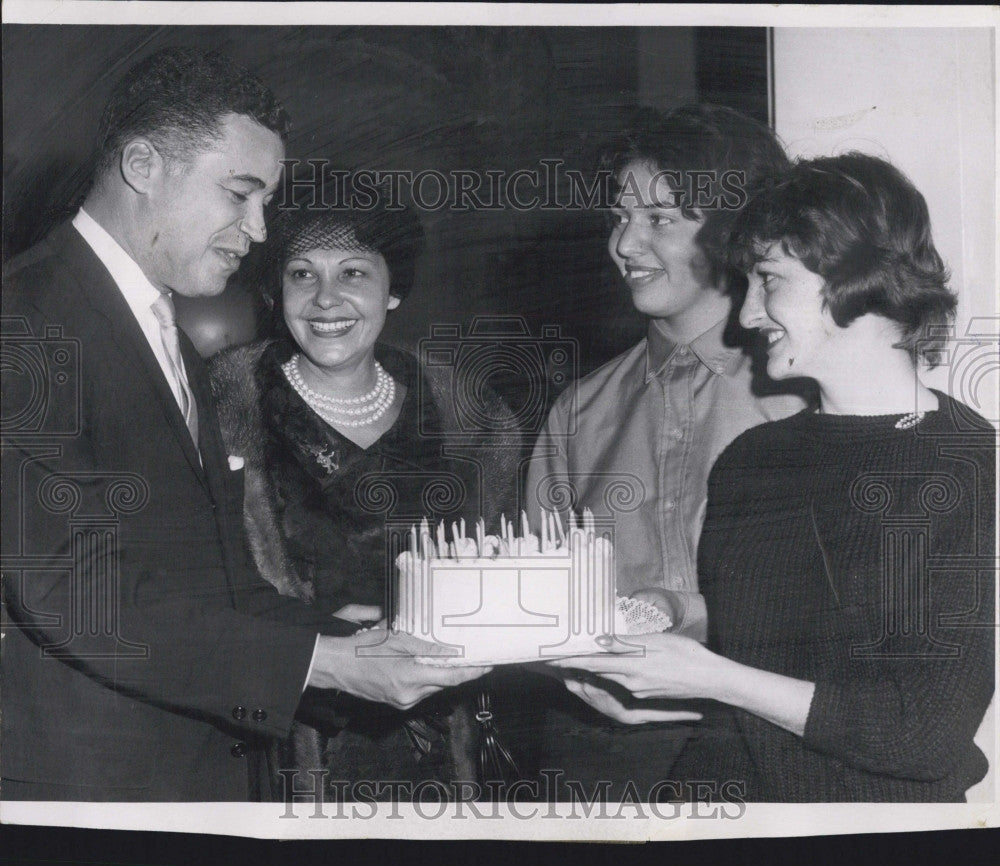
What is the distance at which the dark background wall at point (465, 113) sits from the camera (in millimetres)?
1653

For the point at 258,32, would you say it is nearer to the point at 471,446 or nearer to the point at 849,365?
the point at 471,446

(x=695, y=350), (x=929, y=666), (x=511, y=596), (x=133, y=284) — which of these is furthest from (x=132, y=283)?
(x=929, y=666)

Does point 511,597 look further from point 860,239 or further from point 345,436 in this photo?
point 860,239

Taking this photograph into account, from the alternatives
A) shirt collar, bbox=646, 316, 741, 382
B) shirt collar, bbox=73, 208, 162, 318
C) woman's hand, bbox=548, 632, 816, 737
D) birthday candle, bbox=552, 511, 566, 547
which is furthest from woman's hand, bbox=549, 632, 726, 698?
shirt collar, bbox=73, 208, 162, 318

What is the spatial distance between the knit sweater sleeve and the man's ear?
107 cm

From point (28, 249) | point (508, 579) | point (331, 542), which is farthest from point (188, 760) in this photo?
point (28, 249)

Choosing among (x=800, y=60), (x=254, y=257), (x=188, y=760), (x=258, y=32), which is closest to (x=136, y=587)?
(x=188, y=760)

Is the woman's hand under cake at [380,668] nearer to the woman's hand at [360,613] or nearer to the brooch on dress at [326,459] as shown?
the woman's hand at [360,613]

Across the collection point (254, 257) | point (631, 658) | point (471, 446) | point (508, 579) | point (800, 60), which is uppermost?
point (800, 60)

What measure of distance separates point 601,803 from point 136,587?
68 cm

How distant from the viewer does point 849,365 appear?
1627mm

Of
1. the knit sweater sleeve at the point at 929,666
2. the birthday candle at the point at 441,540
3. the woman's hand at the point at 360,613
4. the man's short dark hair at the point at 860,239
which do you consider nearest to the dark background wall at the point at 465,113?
the man's short dark hair at the point at 860,239

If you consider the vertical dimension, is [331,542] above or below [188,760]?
above

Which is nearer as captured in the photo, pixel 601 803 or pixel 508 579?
pixel 508 579
